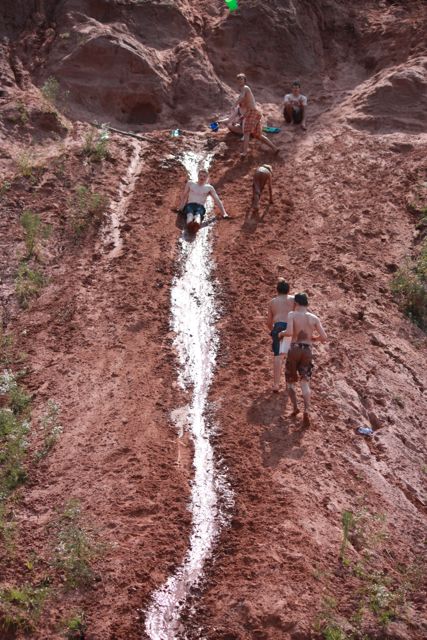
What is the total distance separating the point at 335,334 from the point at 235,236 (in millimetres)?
2570

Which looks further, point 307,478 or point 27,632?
point 307,478

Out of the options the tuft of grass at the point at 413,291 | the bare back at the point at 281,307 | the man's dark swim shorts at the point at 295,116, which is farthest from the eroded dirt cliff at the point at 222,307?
the bare back at the point at 281,307

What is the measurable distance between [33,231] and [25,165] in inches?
63.4

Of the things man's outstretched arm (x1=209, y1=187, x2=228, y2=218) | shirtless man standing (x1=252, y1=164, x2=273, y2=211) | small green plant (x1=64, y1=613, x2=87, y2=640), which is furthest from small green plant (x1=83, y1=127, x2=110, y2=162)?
small green plant (x1=64, y1=613, x2=87, y2=640)

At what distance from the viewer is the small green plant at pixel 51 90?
13.4 metres

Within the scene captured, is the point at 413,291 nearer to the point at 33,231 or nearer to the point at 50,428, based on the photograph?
the point at 33,231

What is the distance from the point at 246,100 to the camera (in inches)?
524

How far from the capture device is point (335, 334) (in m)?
9.74

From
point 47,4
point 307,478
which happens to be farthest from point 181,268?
point 47,4

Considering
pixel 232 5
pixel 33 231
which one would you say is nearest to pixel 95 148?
pixel 33 231

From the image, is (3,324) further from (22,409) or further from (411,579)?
(411,579)

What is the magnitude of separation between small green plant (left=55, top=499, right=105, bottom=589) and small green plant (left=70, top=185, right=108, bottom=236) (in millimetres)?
5092

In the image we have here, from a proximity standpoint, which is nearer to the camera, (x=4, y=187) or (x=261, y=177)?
(x=4, y=187)

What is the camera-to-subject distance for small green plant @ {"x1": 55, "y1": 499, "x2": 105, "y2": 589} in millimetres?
6367
